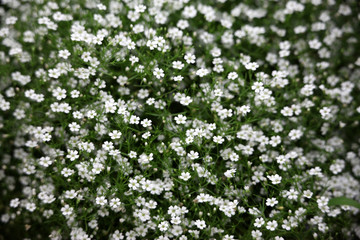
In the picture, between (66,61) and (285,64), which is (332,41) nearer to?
(285,64)

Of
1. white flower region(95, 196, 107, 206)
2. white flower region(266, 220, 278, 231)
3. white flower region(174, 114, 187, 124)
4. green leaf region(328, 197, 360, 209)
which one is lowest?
white flower region(95, 196, 107, 206)

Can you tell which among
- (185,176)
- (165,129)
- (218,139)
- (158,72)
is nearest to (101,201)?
(185,176)

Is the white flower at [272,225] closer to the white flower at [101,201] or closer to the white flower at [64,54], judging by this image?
the white flower at [101,201]

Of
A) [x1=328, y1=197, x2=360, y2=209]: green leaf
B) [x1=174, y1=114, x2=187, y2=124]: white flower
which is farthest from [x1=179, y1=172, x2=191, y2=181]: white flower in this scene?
[x1=328, y1=197, x2=360, y2=209]: green leaf

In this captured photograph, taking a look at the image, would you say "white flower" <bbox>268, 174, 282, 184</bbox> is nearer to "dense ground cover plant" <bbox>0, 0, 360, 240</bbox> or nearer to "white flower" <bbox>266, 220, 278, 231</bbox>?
"dense ground cover plant" <bbox>0, 0, 360, 240</bbox>

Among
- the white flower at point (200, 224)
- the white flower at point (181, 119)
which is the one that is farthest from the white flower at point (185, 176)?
the white flower at point (181, 119)

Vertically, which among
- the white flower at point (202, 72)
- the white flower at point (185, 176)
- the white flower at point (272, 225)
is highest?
the white flower at point (202, 72)

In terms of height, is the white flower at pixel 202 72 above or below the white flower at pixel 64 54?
above

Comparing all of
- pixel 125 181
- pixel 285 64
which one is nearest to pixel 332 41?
pixel 285 64

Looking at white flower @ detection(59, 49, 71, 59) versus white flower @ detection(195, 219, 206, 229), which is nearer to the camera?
white flower @ detection(195, 219, 206, 229)

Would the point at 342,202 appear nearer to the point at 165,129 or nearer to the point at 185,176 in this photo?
the point at 185,176
